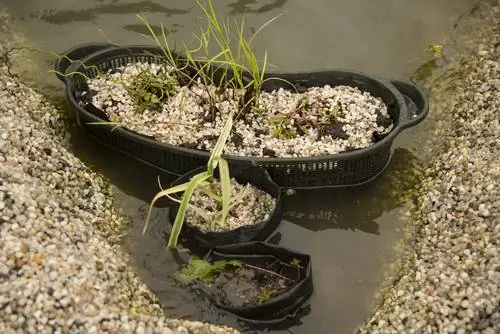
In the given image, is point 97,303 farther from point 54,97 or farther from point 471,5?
point 471,5

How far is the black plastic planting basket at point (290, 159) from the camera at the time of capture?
3.10 metres

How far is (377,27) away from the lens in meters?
4.02

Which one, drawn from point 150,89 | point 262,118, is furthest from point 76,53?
point 262,118

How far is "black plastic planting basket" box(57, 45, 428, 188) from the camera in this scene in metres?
3.10

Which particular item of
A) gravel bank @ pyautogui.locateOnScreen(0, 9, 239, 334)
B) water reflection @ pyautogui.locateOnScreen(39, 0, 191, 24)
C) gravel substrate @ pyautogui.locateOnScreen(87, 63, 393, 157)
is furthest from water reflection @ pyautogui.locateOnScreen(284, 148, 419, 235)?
Answer: water reflection @ pyautogui.locateOnScreen(39, 0, 191, 24)

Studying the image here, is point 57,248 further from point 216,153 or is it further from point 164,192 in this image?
point 216,153

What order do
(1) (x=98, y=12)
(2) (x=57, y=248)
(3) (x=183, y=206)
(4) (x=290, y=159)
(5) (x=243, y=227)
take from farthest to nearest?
(1) (x=98, y=12) → (4) (x=290, y=159) → (5) (x=243, y=227) → (3) (x=183, y=206) → (2) (x=57, y=248)

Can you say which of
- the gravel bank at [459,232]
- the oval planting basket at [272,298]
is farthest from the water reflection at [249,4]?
the oval planting basket at [272,298]

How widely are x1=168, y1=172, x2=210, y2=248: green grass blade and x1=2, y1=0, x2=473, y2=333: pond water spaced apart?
17 cm

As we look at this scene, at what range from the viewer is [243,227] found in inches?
114

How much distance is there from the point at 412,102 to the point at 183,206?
56.4 inches

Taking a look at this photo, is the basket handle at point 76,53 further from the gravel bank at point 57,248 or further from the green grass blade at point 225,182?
the green grass blade at point 225,182

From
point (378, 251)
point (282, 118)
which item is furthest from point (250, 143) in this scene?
point (378, 251)

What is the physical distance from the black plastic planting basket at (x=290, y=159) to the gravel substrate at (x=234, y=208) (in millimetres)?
141
